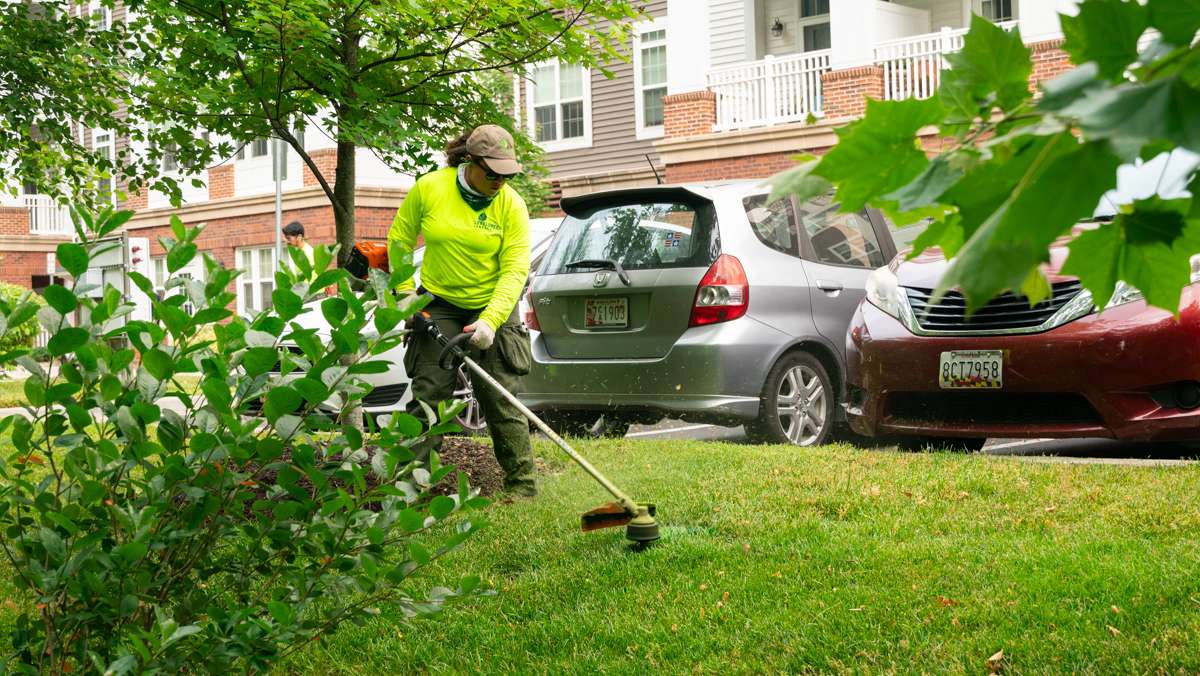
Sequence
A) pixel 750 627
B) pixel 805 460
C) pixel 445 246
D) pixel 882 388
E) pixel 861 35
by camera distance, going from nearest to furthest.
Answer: pixel 750 627, pixel 445 246, pixel 805 460, pixel 882 388, pixel 861 35

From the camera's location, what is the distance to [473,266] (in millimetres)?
6195

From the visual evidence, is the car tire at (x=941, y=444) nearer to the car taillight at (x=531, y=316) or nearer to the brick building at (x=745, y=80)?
the car taillight at (x=531, y=316)

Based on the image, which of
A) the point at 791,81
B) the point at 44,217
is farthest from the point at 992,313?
the point at 44,217

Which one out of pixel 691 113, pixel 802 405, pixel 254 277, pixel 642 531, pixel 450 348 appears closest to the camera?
pixel 642 531

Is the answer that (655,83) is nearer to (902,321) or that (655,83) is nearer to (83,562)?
(902,321)

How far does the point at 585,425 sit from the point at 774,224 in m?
2.13

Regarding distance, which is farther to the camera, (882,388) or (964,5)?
(964,5)

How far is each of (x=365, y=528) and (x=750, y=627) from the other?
1275 mm

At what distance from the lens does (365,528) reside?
311 centimetres

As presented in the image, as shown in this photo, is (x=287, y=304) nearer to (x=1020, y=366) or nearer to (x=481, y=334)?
(x=481, y=334)

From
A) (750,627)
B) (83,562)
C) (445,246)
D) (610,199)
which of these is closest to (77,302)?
(83,562)

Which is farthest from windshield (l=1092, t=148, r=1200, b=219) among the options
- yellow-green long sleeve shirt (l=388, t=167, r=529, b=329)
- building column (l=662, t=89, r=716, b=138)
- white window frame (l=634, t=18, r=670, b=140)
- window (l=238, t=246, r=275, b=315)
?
window (l=238, t=246, r=275, b=315)

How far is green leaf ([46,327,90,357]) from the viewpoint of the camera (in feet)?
8.75

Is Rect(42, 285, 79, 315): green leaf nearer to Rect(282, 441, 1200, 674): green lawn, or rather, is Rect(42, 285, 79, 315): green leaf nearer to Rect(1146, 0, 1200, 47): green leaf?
Rect(282, 441, 1200, 674): green lawn
